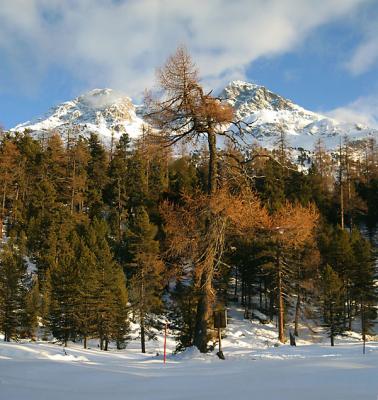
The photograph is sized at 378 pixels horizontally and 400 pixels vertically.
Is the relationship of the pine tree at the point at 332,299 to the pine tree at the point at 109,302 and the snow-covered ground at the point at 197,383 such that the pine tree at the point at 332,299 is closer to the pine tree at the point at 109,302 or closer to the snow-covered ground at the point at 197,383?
the pine tree at the point at 109,302

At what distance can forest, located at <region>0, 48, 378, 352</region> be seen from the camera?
45.7 ft

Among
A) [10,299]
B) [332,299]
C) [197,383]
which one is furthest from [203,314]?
[332,299]

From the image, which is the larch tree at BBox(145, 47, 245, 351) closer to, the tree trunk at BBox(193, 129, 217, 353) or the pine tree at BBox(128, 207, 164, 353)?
the tree trunk at BBox(193, 129, 217, 353)

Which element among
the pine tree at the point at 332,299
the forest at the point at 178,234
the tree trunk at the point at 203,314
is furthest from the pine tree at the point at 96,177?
the tree trunk at the point at 203,314

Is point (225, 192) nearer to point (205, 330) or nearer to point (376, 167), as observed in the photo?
point (205, 330)

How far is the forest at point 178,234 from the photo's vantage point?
13.9 m

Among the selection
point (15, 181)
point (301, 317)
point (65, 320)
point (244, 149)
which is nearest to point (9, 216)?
point (15, 181)

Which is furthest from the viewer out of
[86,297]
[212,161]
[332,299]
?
[332,299]

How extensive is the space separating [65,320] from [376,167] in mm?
57539

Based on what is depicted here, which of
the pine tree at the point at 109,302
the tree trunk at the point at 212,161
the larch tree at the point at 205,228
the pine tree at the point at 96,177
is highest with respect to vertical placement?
the pine tree at the point at 96,177

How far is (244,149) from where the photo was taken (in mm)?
14539

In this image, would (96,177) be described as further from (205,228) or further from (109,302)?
(205,228)

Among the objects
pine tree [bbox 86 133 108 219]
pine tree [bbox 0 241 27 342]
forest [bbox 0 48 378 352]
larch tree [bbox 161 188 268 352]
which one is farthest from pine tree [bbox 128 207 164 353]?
pine tree [bbox 86 133 108 219]

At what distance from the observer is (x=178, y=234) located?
14008 millimetres
